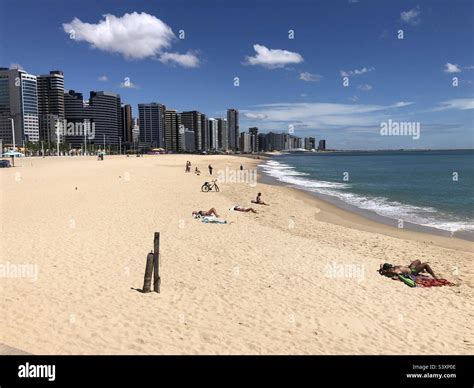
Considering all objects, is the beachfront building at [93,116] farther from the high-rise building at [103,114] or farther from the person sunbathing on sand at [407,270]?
the person sunbathing on sand at [407,270]

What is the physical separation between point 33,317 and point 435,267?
38.8 ft

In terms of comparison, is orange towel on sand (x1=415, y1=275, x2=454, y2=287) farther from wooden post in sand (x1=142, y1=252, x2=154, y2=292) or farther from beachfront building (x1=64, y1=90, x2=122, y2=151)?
beachfront building (x1=64, y1=90, x2=122, y2=151)

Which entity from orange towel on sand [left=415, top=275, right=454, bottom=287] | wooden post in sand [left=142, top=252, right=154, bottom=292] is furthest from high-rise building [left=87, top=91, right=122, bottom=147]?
orange towel on sand [left=415, top=275, right=454, bottom=287]

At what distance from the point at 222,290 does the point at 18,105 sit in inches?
6705

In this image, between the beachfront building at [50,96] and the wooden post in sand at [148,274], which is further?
the beachfront building at [50,96]

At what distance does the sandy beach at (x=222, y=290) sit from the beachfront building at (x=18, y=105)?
152 metres

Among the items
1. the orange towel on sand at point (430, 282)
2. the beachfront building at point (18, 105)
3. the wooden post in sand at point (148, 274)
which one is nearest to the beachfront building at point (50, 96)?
the beachfront building at point (18, 105)

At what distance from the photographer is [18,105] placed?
5827 inches

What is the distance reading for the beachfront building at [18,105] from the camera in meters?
143
